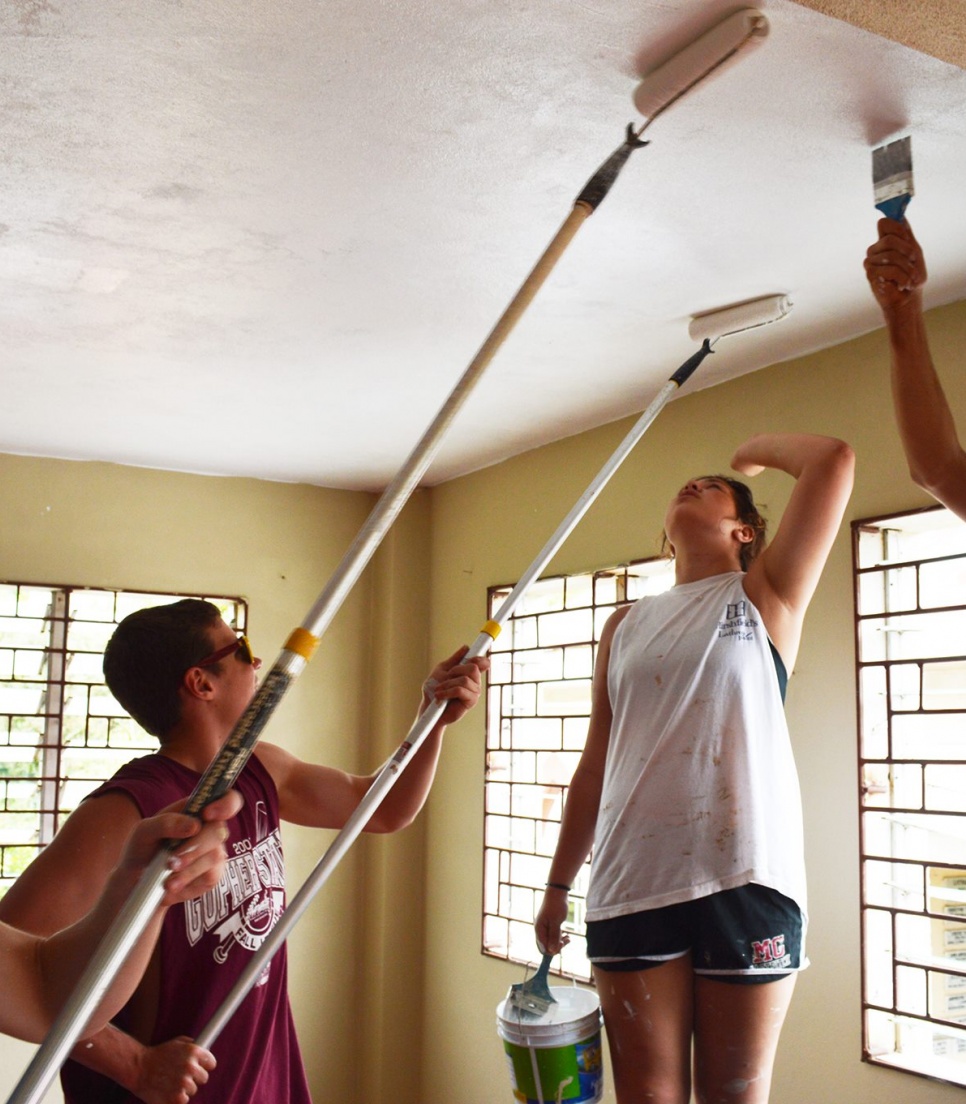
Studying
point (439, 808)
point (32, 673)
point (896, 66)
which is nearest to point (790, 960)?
point (896, 66)

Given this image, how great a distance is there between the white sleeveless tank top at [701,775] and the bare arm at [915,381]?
18.2 inches

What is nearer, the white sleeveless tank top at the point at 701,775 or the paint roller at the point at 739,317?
the white sleeveless tank top at the point at 701,775

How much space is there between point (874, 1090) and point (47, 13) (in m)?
2.54

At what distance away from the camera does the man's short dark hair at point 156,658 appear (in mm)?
1604

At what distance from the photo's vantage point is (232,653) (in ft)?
5.27

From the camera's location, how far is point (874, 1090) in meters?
2.41

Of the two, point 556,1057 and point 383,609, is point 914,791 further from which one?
point 383,609

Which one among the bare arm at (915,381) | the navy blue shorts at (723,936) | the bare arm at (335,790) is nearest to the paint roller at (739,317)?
the bare arm at (915,381)

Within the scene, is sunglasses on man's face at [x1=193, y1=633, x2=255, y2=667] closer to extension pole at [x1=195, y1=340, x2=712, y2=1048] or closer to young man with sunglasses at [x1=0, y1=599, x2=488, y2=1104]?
young man with sunglasses at [x1=0, y1=599, x2=488, y2=1104]

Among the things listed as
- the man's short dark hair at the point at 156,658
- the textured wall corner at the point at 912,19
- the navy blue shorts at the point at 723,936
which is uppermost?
the textured wall corner at the point at 912,19

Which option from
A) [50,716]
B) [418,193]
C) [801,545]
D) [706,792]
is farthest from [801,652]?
[50,716]

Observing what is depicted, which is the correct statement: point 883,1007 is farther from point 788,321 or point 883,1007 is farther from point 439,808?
point 439,808

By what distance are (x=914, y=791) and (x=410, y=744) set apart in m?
1.53

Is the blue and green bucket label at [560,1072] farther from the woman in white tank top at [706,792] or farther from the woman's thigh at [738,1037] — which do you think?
the woman's thigh at [738,1037]
